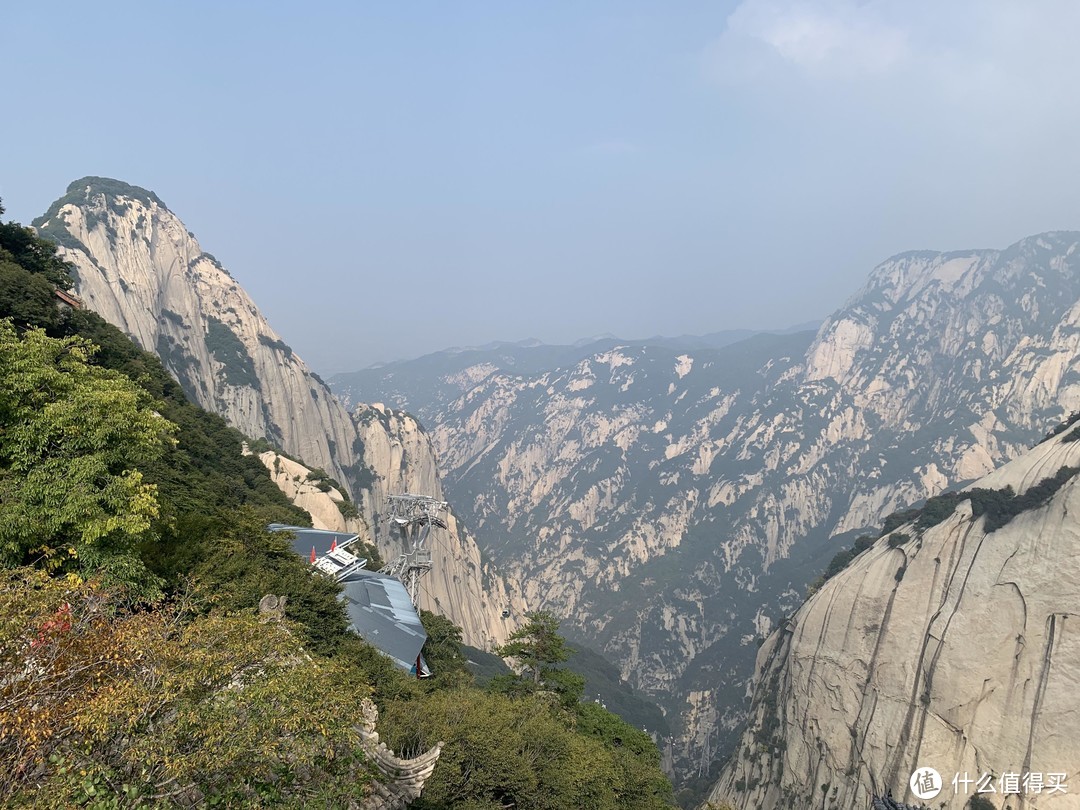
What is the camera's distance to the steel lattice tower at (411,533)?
167 feet

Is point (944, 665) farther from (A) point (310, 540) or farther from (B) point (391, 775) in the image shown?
(B) point (391, 775)

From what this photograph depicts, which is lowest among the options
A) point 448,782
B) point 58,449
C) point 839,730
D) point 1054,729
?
point 839,730

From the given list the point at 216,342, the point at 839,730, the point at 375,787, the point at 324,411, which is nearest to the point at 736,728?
the point at 839,730

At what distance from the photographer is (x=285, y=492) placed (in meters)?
57.7

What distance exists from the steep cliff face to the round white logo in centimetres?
71

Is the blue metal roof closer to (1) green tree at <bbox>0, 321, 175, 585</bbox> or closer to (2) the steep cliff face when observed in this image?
(1) green tree at <bbox>0, 321, 175, 585</bbox>

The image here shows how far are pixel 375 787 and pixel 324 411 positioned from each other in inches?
4687

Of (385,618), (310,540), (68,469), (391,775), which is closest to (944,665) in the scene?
(385,618)

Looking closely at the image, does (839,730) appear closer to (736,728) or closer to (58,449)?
(58,449)

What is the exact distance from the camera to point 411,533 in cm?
5634

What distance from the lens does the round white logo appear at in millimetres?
52188

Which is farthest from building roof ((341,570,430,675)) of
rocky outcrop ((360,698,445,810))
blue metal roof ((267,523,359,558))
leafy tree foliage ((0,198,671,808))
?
rocky outcrop ((360,698,445,810))

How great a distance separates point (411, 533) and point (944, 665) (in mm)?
51775

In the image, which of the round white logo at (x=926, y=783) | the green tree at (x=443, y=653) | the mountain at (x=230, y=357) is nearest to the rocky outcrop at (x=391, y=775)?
the green tree at (x=443, y=653)
